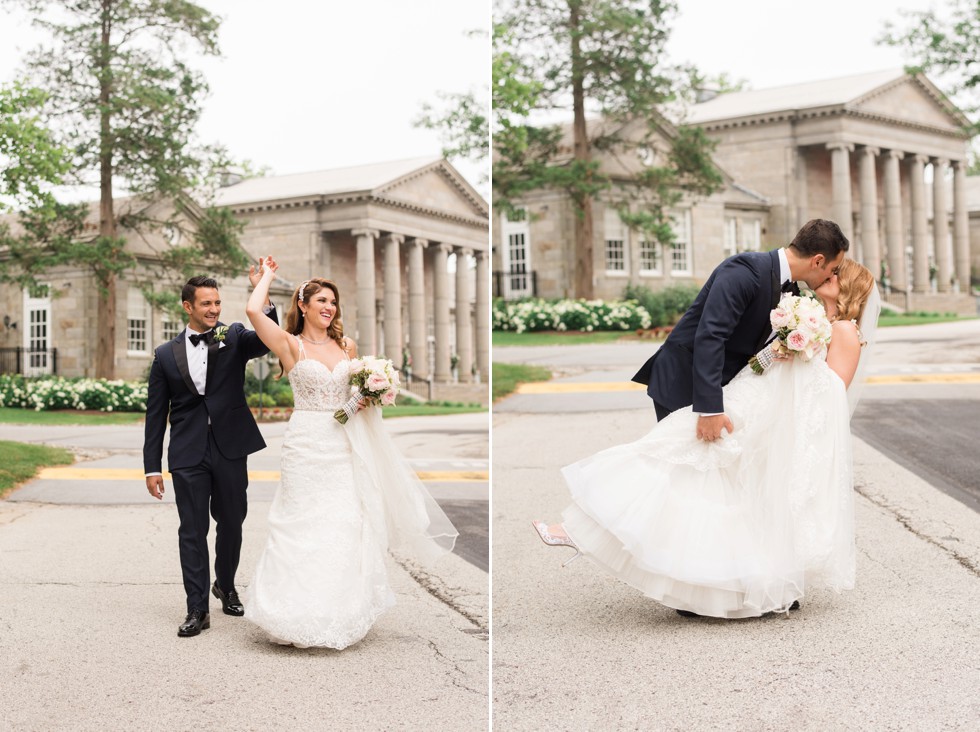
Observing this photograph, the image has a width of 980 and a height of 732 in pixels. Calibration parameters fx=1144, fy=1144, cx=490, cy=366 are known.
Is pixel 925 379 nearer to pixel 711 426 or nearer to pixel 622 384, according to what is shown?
pixel 622 384

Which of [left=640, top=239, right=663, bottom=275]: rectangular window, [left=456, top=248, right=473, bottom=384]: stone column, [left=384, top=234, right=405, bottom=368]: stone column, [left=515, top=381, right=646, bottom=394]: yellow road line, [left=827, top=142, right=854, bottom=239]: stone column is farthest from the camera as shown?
[left=827, top=142, right=854, bottom=239]: stone column

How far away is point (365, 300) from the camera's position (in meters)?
12.8

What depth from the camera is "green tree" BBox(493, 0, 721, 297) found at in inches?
1060

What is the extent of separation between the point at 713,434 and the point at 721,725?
5.38 feet

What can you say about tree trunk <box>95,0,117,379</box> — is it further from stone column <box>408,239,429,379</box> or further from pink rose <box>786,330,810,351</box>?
pink rose <box>786,330,810,351</box>

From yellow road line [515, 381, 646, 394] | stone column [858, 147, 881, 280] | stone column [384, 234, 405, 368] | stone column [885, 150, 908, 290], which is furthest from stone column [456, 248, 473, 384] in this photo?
stone column [885, 150, 908, 290]

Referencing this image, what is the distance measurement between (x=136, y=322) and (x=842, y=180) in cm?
2694

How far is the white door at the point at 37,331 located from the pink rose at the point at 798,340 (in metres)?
6.93

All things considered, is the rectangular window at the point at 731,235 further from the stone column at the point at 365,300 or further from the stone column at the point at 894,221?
the stone column at the point at 365,300

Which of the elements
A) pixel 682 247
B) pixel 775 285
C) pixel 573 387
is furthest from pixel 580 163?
pixel 775 285

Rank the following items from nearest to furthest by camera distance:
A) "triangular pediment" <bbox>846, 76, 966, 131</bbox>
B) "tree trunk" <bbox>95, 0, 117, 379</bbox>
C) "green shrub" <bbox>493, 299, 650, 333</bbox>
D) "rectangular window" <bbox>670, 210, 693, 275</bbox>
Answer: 1. "tree trunk" <bbox>95, 0, 117, 379</bbox>
2. "green shrub" <bbox>493, 299, 650, 333</bbox>
3. "triangular pediment" <bbox>846, 76, 966, 131</bbox>
4. "rectangular window" <bbox>670, 210, 693, 275</bbox>

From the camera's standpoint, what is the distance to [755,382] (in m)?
5.64

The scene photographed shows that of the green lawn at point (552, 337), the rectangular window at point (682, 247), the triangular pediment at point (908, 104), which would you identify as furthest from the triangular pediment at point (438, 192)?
the triangular pediment at point (908, 104)

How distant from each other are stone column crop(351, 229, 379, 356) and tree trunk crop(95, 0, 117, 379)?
7.99ft
